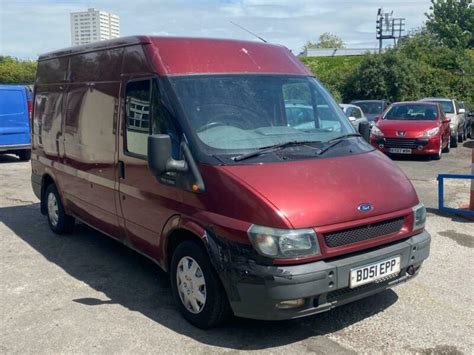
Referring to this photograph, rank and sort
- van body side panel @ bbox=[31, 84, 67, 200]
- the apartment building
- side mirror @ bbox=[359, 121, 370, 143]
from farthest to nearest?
the apartment building < van body side panel @ bbox=[31, 84, 67, 200] < side mirror @ bbox=[359, 121, 370, 143]

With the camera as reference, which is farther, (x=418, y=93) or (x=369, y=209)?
(x=418, y=93)

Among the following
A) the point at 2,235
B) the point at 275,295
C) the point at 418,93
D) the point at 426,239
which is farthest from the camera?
the point at 418,93

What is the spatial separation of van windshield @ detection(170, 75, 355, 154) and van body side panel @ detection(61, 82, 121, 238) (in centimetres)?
114

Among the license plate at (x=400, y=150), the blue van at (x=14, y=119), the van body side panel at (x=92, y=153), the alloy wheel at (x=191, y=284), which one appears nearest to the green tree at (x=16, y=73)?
the blue van at (x=14, y=119)

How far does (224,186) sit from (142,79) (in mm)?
1495

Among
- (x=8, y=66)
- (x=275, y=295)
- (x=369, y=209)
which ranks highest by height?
(x=8, y=66)

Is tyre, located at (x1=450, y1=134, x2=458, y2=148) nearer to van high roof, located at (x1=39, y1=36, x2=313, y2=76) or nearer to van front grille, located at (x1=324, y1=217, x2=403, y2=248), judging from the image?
van high roof, located at (x1=39, y1=36, x2=313, y2=76)

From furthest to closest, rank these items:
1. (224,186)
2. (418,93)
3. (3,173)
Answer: (418,93) < (3,173) < (224,186)

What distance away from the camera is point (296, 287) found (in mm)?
3666

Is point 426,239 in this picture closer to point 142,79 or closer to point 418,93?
point 142,79

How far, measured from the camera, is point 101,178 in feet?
18.5

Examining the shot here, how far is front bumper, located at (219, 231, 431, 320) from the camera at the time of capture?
3.67 meters

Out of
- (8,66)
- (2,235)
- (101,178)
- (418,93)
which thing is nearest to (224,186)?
(101,178)

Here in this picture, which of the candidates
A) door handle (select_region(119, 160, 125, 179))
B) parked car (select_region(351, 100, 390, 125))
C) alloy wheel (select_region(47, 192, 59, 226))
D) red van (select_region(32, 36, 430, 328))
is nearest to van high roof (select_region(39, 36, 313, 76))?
red van (select_region(32, 36, 430, 328))
